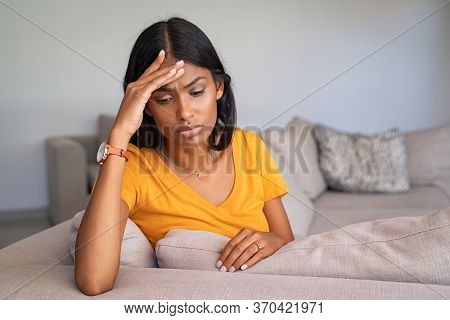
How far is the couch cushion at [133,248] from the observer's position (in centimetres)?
90

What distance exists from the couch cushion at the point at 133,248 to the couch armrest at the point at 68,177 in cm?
173

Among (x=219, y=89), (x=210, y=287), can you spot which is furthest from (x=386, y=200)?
(x=210, y=287)

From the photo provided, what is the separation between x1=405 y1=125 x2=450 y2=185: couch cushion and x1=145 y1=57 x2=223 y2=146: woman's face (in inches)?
64.0

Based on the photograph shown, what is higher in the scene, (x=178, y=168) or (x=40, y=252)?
(x=178, y=168)

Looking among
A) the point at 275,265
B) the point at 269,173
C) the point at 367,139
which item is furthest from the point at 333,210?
the point at 275,265

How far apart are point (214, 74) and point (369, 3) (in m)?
2.35

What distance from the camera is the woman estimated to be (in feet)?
2.77

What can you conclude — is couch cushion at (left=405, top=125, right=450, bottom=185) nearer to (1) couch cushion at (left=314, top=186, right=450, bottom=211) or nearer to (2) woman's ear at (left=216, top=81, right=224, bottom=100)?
(1) couch cushion at (left=314, top=186, right=450, bottom=211)

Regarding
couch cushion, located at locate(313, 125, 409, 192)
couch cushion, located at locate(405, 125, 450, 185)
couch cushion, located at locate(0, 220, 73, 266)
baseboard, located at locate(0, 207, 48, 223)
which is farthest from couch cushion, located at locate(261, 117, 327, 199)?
baseboard, located at locate(0, 207, 48, 223)

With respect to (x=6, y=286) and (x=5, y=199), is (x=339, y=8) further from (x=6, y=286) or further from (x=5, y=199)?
(x=6, y=286)

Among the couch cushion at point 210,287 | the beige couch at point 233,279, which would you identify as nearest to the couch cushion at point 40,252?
the beige couch at point 233,279

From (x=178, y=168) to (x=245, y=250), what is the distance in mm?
321

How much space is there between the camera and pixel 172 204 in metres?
1.04

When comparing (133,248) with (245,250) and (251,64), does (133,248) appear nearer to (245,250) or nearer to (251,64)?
(245,250)
